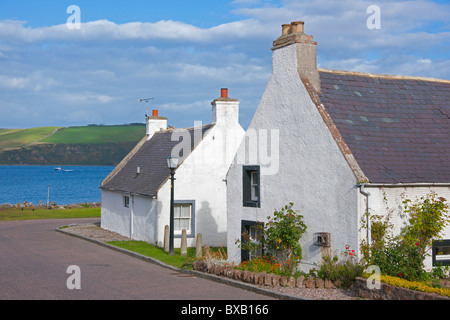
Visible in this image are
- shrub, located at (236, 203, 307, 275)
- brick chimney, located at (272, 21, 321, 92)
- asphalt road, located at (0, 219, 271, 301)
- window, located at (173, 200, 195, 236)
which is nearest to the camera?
asphalt road, located at (0, 219, 271, 301)

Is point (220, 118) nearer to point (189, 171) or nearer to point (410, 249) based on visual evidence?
point (189, 171)

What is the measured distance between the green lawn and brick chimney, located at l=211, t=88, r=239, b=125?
22212mm

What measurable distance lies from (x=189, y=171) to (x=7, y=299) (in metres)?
13.7

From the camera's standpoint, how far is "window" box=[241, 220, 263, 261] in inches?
738

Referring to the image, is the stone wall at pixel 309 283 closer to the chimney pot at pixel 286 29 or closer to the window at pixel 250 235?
the window at pixel 250 235

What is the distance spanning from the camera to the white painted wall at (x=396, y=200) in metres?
14.3

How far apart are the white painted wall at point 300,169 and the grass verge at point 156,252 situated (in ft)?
7.62

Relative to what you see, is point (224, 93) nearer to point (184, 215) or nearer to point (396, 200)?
point (184, 215)

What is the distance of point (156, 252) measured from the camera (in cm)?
2295

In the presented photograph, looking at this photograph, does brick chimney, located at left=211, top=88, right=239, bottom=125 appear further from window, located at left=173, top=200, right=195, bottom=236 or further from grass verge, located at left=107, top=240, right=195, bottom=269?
grass verge, located at left=107, top=240, right=195, bottom=269

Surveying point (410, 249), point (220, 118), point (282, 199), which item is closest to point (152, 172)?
point (220, 118)

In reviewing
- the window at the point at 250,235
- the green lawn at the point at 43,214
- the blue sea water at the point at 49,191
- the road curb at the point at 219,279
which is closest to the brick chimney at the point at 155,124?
the road curb at the point at 219,279

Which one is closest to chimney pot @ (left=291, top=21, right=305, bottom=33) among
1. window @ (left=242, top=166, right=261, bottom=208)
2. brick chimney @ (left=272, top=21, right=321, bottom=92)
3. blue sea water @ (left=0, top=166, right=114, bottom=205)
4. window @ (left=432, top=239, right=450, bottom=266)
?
brick chimney @ (left=272, top=21, right=321, bottom=92)
